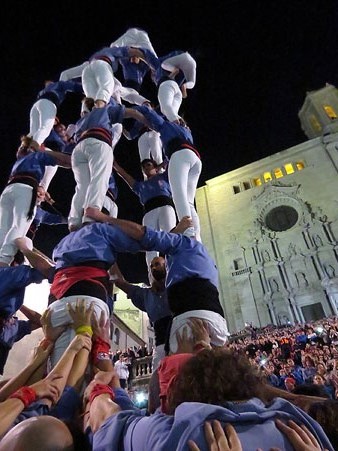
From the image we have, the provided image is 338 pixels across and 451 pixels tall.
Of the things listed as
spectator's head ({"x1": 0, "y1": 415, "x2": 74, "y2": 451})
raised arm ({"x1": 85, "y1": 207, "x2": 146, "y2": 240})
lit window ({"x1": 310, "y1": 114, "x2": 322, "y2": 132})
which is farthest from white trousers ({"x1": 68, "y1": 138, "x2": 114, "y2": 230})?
lit window ({"x1": 310, "y1": 114, "x2": 322, "y2": 132})

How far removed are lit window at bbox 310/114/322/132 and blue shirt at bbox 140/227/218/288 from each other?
42074 mm

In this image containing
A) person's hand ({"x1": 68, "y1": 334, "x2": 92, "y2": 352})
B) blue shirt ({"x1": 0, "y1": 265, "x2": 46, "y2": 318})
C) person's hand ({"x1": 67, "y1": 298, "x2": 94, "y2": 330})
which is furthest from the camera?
blue shirt ({"x1": 0, "y1": 265, "x2": 46, "y2": 318})

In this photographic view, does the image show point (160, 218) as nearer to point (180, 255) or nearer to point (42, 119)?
point (180, 255)

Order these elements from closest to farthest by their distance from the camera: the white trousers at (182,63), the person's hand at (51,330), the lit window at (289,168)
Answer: the person's hand at (51,330) → the white trousers at (182,63) → the lit window at (289,168)

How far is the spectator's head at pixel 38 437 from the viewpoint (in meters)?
1.17

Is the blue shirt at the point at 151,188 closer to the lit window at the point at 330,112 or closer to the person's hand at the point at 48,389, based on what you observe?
the person's hand at the point at 48,389

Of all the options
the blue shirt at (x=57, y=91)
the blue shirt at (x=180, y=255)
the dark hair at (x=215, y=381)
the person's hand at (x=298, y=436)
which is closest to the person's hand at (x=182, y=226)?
the blue shirt at (x=180, y=255)

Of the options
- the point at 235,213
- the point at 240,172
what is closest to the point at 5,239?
the point at 235,213

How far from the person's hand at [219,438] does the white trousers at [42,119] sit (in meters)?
5.93

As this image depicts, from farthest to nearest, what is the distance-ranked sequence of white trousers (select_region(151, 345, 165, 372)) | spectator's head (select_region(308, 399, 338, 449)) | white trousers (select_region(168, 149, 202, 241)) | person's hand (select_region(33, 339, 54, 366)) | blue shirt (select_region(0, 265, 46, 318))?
white trousers (select_region(168, 149, 202, 241)), white trousers (select_region(151, 345, 165, 372)), blue shirt (select_region(0, 265, 46, 318)), person's hand (select_region(33, 339, 54, 366)), spectator's head (select_region(308, 399, 338, 449))

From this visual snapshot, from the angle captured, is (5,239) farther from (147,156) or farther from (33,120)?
(147,156)

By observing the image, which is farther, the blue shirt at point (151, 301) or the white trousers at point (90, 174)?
the white trousers at point (90, 174)

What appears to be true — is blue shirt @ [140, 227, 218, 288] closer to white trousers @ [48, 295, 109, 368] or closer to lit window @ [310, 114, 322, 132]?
white trousers @ [48, 295, 109, 368]

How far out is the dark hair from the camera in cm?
122
